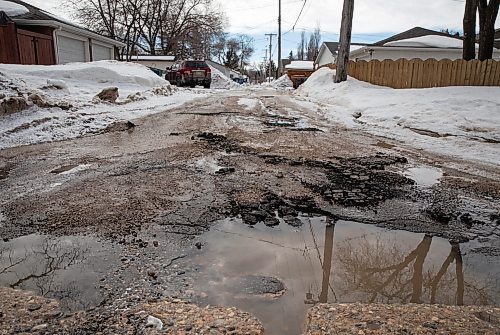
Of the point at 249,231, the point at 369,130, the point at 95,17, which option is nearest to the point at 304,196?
the point at 249,231

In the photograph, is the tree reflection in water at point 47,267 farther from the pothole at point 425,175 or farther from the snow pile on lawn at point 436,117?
the snow pile on lawn at point 436,117

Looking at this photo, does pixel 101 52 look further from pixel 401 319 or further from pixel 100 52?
pixel 401 319

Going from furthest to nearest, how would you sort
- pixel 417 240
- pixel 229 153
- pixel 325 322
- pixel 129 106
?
pixel 129 106, pixel 229 153, pixel 417 240, pixel 325 322

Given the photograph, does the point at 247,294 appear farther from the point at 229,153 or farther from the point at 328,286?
the point at 229,153

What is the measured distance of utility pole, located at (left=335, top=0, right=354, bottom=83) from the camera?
16047 millimetres

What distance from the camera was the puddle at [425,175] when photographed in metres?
4.50

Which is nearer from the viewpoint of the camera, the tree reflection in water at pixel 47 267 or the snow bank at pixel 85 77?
the tree reflection in water at pixel 47 267

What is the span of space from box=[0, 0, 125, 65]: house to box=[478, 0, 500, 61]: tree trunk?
19.4 meters

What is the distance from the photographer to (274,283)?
243 centimetres

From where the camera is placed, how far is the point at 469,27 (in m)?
14.4

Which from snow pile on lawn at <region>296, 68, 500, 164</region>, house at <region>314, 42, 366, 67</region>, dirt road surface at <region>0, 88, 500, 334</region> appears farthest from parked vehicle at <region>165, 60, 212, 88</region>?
dirt road surface at <region>0, 88, 500, 334</region>

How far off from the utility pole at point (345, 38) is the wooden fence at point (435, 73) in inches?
55.3

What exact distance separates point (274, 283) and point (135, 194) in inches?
77.3

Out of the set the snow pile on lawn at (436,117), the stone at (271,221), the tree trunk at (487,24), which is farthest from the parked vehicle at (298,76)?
the stone at (271,221)
